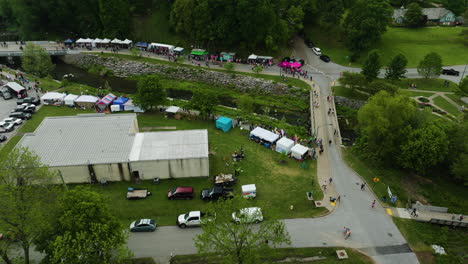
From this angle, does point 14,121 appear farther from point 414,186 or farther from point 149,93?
point 414,186

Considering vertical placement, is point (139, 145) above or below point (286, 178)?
above

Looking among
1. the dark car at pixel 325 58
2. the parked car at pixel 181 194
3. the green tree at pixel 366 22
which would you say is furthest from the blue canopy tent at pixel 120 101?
the green tree at pixel 366 22

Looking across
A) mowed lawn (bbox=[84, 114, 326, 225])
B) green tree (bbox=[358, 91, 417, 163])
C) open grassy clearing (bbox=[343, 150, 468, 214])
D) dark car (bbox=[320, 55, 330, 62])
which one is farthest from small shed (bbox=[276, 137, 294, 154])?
dark car (bbox=[320, 55, 330, 62])

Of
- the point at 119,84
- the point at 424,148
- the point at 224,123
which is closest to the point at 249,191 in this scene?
the point at 224,123

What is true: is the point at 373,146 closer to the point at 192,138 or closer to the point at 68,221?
the point at 192,138

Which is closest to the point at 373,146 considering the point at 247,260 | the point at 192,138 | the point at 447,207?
the point at 447,207

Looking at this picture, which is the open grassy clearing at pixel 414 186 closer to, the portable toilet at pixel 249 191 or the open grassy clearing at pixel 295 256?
the open grassy clearing at pixel 295 256
